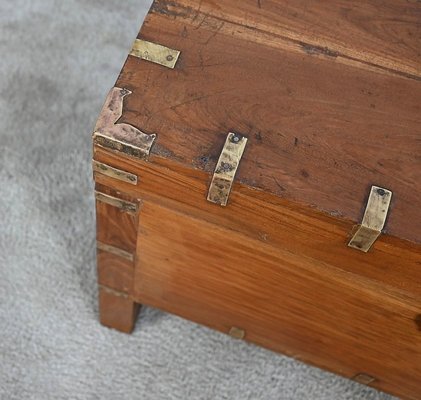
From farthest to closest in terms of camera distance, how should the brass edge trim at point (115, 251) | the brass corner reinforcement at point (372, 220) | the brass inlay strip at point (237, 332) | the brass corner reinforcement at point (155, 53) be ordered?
1. the brass inlay strip at point (237, 332)
2. the brass edge trim at point (115, 251)
3. the brass corner reinforcement at point (155, 53)
4. the brass corner reinforcement at point (372, 220)

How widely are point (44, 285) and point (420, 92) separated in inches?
32.0

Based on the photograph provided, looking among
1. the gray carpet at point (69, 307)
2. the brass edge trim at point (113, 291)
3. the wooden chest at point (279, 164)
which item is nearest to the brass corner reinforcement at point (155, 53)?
the wooden chest at point (279, 164)

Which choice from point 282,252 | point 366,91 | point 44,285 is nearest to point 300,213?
point 282,252

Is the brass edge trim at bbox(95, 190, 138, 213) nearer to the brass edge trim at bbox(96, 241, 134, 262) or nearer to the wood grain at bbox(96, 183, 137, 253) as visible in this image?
the wood grain at bbox(96, 183, 137, 253)

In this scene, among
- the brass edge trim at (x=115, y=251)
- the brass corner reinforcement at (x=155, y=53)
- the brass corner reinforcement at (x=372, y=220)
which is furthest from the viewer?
the brass edge trim at (x=115, y=251)

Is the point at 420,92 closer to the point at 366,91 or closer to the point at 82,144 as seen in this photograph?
the point at 366,91

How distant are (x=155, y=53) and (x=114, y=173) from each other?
177 millimetres

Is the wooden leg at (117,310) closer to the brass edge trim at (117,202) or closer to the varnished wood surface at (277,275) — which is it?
the varnished wood surface at (277,275)

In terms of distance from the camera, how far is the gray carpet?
3.86 feet

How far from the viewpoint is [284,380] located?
3.98ft

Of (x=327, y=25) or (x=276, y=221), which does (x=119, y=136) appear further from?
(x=327, y=25)

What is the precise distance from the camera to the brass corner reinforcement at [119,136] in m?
0.77

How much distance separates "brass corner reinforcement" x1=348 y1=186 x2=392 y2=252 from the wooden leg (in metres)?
0.49

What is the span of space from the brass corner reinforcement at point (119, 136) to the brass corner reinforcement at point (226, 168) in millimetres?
91
